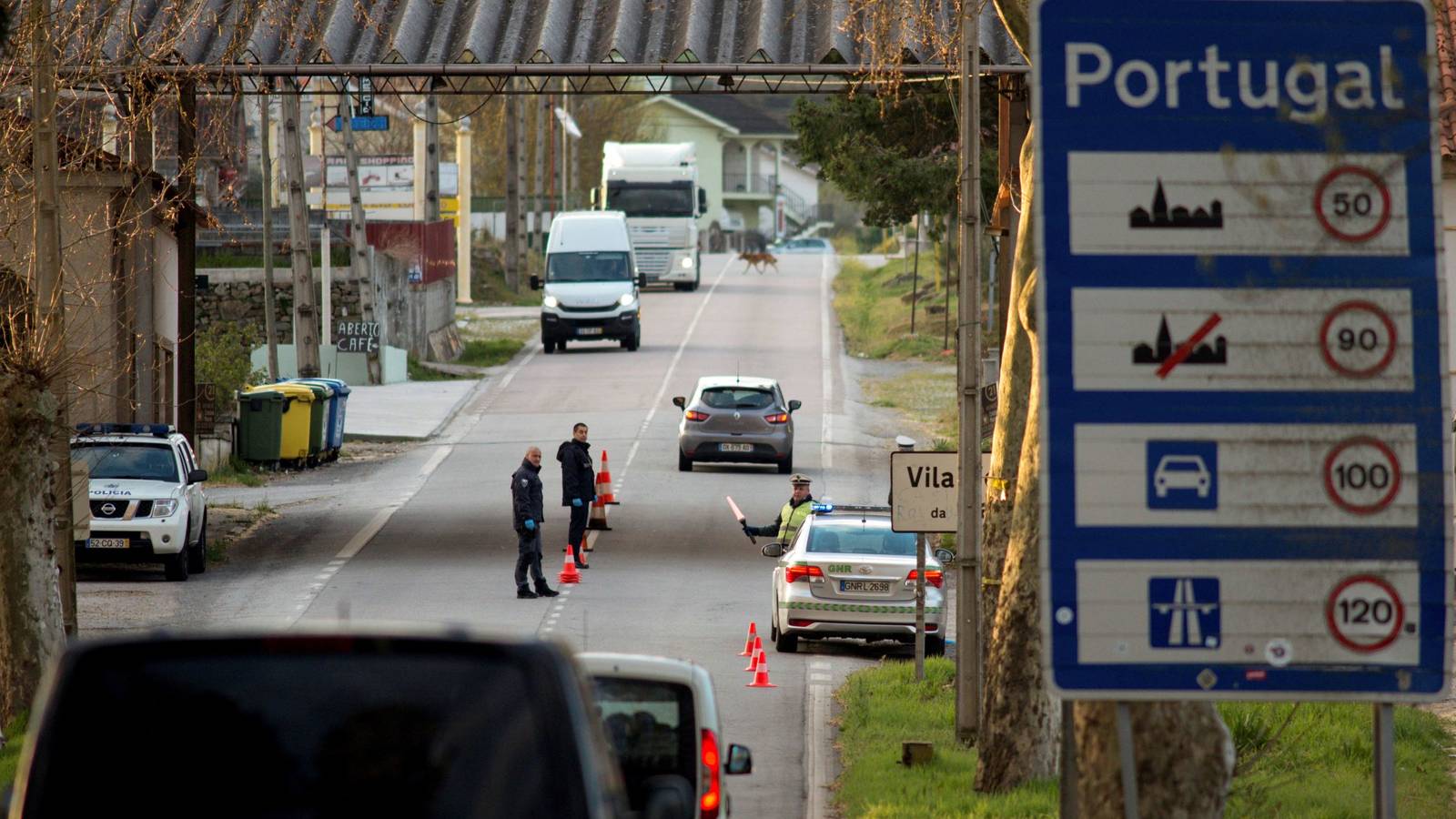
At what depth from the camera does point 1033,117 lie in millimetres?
6039

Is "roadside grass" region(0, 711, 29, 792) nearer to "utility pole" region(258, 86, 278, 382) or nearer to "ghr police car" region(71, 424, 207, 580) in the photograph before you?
"ghr police car" region(71, 424, 207, 580)

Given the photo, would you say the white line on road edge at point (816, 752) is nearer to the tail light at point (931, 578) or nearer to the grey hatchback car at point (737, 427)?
the tail light at point (931, 578)

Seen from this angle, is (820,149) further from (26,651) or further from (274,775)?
(274,775)

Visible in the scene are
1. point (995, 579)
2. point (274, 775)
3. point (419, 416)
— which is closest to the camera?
point (274, 775)

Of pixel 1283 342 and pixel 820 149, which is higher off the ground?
pixel 820 149

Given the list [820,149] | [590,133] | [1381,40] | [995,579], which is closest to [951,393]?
[820,149]

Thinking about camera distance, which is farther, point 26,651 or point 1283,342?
point 26,651

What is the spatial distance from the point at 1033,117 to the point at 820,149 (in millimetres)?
32266

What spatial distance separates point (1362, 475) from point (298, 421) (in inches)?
1200

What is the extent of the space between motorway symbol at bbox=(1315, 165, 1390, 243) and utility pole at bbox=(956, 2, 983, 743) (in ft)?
30.0

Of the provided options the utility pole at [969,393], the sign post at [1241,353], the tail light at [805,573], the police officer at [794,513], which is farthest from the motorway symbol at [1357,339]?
the police officer at [794,513]

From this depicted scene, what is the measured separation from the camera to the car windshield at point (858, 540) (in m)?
20.6

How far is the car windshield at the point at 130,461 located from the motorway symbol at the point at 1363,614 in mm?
20440

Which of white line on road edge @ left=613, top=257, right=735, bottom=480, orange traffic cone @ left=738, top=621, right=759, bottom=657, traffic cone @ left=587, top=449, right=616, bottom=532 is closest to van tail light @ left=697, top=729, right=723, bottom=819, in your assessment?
orange traffic cone @ left=738, top=621, right=759, bottom=657
